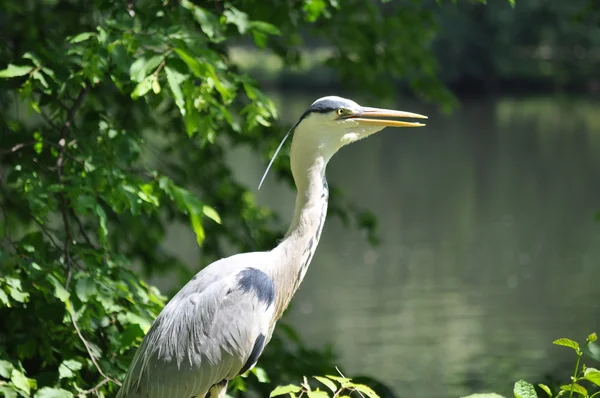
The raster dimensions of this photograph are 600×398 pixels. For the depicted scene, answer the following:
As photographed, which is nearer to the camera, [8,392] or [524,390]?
[524,390]

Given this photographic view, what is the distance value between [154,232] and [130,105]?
858 millimetres

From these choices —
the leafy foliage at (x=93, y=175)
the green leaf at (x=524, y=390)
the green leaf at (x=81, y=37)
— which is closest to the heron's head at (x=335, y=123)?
the leafy foliage at (x=93, y=175)

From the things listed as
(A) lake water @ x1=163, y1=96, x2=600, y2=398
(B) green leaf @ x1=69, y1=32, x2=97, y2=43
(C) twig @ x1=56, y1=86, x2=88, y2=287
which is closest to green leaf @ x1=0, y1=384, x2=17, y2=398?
(C) twig @ x1=56, y1=86, x2=88, y2=287

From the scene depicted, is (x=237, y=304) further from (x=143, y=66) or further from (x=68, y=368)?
(x=143, y=66)

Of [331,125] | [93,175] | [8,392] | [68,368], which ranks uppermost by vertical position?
[331,125]

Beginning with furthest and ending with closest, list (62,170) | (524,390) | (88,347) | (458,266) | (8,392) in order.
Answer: (458,266) < (62,170) < (88,347) < (8,392) < (524,390)

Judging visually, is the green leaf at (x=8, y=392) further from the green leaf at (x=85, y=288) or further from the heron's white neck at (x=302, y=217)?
the heron's white neck at (x=302, y=217)

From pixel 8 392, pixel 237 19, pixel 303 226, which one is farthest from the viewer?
pixel 237 19

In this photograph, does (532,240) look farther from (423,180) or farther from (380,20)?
(380,20)

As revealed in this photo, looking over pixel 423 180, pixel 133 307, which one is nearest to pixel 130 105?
pixel 133 307

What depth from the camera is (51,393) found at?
12.7 ft

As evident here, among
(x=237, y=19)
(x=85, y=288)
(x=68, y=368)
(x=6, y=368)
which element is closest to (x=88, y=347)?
(x=68, y=368)

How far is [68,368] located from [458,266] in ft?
33.8

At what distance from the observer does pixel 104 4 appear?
4.50 metres
